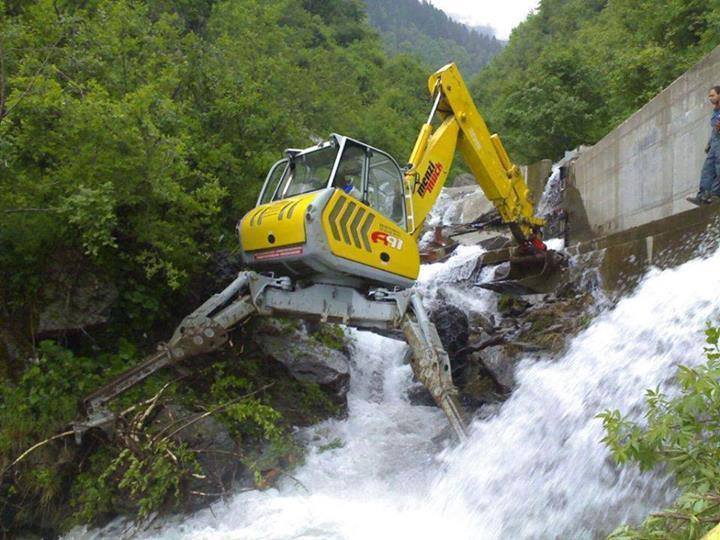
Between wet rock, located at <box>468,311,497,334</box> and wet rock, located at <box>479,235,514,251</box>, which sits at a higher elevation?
wet rock, located at <box>479,235,514,251</box>

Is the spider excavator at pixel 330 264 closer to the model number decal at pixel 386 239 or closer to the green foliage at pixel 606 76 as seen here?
the model number decal at pixel 386 239

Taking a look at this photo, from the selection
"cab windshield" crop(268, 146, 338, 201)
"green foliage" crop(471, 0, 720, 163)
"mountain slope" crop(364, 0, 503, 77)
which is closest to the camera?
"cab windshield" crop(268, 146, 338, 201)

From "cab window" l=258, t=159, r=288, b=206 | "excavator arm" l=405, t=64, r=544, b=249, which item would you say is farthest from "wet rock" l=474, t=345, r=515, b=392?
"cab window" l=258, t=159, r=288, b=206

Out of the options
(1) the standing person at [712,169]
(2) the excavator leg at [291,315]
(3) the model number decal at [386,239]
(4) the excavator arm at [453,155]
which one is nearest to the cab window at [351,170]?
(3) the model number decal at [386,239]

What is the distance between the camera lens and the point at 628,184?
10891mm

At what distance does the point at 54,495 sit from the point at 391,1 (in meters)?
149

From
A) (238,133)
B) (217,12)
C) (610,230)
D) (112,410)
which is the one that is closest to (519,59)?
(217,12)

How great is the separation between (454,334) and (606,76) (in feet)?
49.7

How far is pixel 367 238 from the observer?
6.50 meters

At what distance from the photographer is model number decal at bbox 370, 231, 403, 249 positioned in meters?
6.60

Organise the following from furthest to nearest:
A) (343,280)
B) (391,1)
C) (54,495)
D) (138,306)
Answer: (391,1) → (138,306) → (343,280) → (54,495)

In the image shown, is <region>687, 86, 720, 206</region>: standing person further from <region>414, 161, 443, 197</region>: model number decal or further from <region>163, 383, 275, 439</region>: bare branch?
<region>163, 383, 275, 439</region>: bare branch

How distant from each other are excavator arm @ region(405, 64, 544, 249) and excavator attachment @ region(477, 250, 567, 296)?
0.93 ft

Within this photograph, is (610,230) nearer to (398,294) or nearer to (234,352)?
(398,294)
